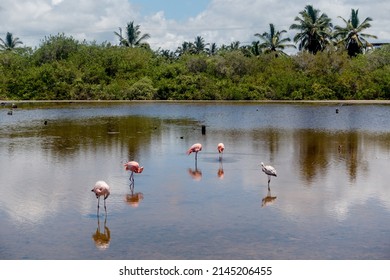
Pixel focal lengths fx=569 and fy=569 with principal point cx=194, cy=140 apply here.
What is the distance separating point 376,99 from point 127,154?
221ft

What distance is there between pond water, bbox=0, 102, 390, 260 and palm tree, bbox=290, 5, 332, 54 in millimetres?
64138

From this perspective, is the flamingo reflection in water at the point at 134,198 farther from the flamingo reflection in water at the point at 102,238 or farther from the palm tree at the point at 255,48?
the palm tree at the point at 255,48

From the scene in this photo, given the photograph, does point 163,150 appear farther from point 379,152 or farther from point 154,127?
point 154,127

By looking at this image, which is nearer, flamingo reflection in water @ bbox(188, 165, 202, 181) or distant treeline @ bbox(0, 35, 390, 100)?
flamingo reflection in water @ bbox(188, 165, 202, 181)

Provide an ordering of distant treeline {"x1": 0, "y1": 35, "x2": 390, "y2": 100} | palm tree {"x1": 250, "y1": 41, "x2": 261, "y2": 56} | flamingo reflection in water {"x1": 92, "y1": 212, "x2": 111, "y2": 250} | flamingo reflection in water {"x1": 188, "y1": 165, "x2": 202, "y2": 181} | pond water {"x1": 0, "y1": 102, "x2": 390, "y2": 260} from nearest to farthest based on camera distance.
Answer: pond water {"x1": 0, "y1": 102, "x2": 390, "y2": 260}, flamingo reflection in water {"x1": 92, "y1": 212, "x2": 111, "y2": 250}, flamingo reflection in water {"x1": 188, "y1": 165, "x2": 202, "y2": 181}, distant treeline {"x1": 0, "y1": 35, "x2": 390, "y2": 100}, palm tree {"x1": 250, "y1": 41, "x2": 261, "y2": 56}

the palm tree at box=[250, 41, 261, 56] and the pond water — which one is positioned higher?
the palm tree at box=[250, 41, 261, 56]

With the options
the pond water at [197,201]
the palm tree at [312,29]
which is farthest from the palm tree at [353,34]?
the pond water at [197,201]

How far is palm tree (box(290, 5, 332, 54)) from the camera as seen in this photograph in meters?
A: 92.2

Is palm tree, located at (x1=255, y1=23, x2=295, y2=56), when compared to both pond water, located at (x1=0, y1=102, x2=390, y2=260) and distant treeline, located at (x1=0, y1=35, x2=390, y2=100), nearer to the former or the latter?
distant treeline, located at (x1=0, y1=35, x2=390, y2=100)

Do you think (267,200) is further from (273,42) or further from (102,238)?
(273,42)

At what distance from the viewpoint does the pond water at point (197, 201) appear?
40.1 ft

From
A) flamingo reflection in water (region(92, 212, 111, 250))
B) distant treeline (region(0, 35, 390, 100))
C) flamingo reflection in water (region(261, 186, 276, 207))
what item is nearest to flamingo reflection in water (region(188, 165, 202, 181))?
flamingo reflection in water (region(261, 186, 276, 207))

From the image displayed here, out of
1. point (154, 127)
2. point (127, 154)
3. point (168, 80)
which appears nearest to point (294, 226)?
point (127, 154)

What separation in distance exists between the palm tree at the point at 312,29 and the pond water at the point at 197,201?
6414 cm
